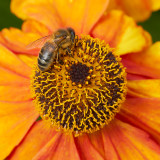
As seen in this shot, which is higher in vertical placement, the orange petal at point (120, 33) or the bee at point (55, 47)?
the orange petal at point (120, 33)

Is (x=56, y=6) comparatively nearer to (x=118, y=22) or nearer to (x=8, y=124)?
(x=118, y=22)

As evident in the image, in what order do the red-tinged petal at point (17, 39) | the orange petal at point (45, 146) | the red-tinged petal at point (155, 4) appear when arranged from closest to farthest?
the orange petal at point (45, 146)
the red-tinged petal at point (17, 39)
the red-tinged petal at point (155, 4)

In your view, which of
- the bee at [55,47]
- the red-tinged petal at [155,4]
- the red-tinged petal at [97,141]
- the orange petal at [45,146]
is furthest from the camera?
the red-tinged petal at [155,4]

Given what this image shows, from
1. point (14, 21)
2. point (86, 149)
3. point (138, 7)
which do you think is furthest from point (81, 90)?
point (14, 21)

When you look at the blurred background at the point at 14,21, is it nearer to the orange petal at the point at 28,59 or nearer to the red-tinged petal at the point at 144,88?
the orange petal at the point at 28,59

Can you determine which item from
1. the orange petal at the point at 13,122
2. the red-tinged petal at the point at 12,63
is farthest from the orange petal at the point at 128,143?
the red-tinged petal at the point at 12,63

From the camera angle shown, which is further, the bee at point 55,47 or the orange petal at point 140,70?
the orange petal at point 140,70

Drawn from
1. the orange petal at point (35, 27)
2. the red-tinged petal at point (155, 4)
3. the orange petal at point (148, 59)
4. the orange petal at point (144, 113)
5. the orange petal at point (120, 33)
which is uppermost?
the red-tinged petal at point (155, 4)
